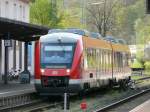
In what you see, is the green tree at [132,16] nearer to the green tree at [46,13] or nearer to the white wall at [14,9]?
the green tree at [46,13]

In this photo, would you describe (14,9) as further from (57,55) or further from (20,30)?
(57,55)

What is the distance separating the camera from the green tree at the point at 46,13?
194ft

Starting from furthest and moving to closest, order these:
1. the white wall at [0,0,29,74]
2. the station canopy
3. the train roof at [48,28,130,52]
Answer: the white wall at [0,0,29,74] < the station canopy < the train roof at [48,28,130,52]

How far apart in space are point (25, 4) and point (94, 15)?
10298 millimetres

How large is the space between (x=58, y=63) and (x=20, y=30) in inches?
344

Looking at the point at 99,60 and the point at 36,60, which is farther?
the point at 99,60

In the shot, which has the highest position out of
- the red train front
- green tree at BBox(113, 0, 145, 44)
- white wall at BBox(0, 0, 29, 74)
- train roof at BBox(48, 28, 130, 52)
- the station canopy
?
green tree at BBox(113, 0, 145, 44)

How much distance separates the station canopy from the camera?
29931 mm

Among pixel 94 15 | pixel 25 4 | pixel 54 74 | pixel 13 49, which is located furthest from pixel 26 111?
pixel 94 15

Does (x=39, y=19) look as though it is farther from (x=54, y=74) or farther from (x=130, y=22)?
(x=130, y=22)

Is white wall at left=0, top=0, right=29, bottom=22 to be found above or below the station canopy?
above

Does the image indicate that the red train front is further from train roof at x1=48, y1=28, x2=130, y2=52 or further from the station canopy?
the station canopy

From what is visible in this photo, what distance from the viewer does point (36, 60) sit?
25531 millimetres

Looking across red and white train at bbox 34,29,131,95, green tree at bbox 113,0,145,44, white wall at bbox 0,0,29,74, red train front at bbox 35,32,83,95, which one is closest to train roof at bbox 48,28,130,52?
red and white train at bbox 34,29,131,95
